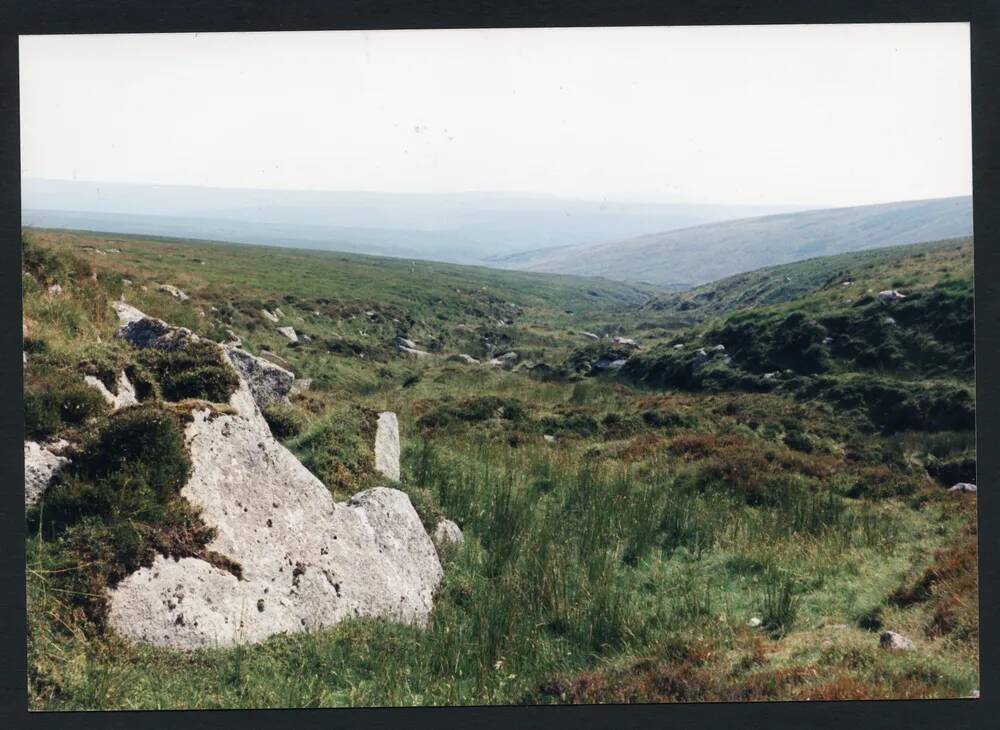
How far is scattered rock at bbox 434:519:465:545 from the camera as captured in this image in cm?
1095

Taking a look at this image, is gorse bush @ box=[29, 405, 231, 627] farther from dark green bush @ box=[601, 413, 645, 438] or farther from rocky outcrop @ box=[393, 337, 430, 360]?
rocky outcrop @ box=[393, 337, 430, 360]

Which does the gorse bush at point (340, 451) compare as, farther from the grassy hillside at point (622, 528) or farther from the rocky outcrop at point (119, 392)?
the rocky outcrop at point (119, 392)

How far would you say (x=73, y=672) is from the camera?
7.87 meters

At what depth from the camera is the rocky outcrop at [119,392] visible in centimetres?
925

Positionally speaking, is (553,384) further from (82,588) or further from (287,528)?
(82,588)

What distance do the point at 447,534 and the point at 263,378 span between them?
455 centimetres

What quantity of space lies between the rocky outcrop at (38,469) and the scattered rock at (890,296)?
60.3 feet

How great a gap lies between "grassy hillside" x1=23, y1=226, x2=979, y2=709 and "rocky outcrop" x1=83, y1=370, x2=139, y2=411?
206mm

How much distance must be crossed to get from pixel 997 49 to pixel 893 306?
10.8 metres

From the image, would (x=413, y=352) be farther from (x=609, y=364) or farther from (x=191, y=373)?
(x=191, y=373)

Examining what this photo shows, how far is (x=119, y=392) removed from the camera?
9562mm

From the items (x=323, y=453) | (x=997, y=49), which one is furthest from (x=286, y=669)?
(x=997, y=49)

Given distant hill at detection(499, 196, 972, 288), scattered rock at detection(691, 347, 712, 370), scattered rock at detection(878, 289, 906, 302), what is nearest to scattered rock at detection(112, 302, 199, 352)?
distant hill at detection(499, 196, 972, 288)

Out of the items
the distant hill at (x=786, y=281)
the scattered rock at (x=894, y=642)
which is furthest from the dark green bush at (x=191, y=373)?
the distant hill at (x=786, y=281)
